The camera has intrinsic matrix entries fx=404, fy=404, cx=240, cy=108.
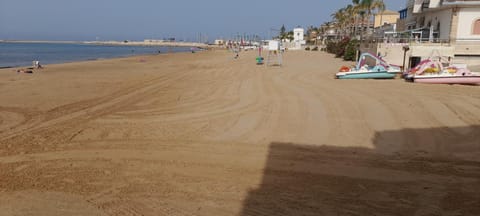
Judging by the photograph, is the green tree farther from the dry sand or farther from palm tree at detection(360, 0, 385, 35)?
the dry sand

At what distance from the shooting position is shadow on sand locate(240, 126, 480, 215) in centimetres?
493

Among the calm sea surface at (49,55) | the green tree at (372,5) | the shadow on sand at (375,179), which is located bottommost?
the calm sea surface at (49,55)

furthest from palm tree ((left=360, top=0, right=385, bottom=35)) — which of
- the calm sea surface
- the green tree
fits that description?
the calm sea surface

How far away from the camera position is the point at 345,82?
18047 mm

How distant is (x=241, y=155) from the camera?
7.11m

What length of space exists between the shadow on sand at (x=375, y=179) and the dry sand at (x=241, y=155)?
2 cm

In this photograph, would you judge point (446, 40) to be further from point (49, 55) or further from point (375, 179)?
point (49, 55)

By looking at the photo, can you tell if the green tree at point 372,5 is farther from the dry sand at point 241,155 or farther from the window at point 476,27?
the dry sand at point 241,155

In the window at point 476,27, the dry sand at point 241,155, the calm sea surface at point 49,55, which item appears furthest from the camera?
the calm sea surface at point 49,55

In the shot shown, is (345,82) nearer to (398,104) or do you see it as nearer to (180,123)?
(398,104)

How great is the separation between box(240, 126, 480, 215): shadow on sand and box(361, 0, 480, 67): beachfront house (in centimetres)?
1781

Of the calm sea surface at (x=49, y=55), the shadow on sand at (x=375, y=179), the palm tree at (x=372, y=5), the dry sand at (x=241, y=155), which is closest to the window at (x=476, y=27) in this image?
the dry sand at (x=241, y=155)

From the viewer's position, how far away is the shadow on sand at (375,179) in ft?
16.2

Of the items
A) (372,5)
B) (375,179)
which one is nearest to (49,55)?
(372,5)
